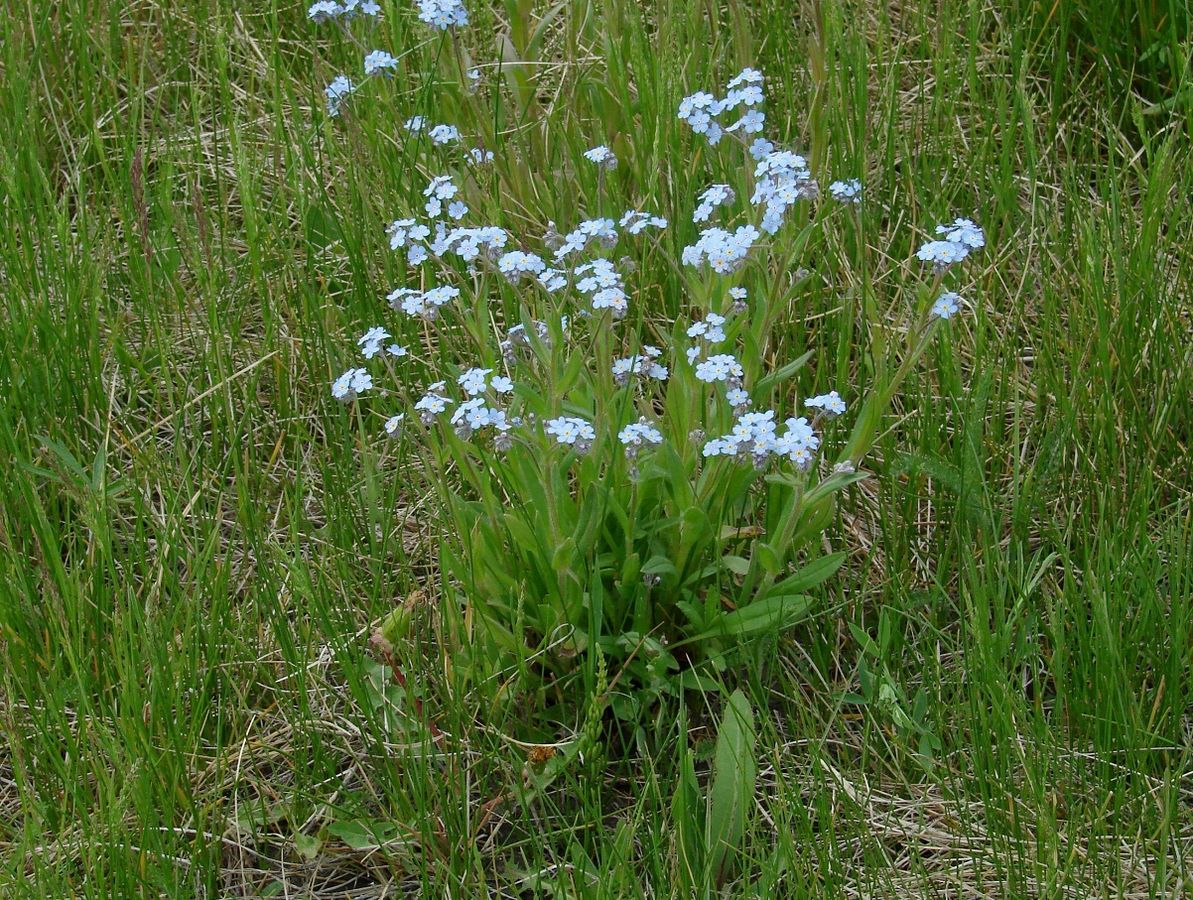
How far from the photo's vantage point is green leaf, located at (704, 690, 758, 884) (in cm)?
179

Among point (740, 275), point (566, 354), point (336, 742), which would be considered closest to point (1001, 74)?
point (740, 275)

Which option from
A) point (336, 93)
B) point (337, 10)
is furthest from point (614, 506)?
point (337, 10)

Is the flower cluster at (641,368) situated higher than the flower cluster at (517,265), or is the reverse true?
the flower cluster at (517,265)

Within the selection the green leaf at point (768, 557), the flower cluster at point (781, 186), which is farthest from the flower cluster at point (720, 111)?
the green leaf at point (768, 557)

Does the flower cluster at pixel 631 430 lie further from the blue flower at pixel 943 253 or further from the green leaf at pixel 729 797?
the green leaf at pixel 729 797

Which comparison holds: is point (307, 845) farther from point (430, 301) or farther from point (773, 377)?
point (773, 377)

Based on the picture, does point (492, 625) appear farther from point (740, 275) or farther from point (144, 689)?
point (740, 275)

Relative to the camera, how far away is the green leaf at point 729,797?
5.88 feet

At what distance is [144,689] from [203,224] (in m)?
0.91

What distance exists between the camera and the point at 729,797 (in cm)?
183

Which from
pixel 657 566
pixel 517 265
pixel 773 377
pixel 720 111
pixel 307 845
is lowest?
pixel 307 845

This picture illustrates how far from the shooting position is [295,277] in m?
2.70

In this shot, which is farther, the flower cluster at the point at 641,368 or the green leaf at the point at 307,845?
the flower cluster at the point at 641,368

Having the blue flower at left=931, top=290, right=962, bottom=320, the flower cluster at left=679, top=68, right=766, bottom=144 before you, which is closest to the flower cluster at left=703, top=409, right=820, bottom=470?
the blue flower at left=931, top=290, right=962, bottom=320
